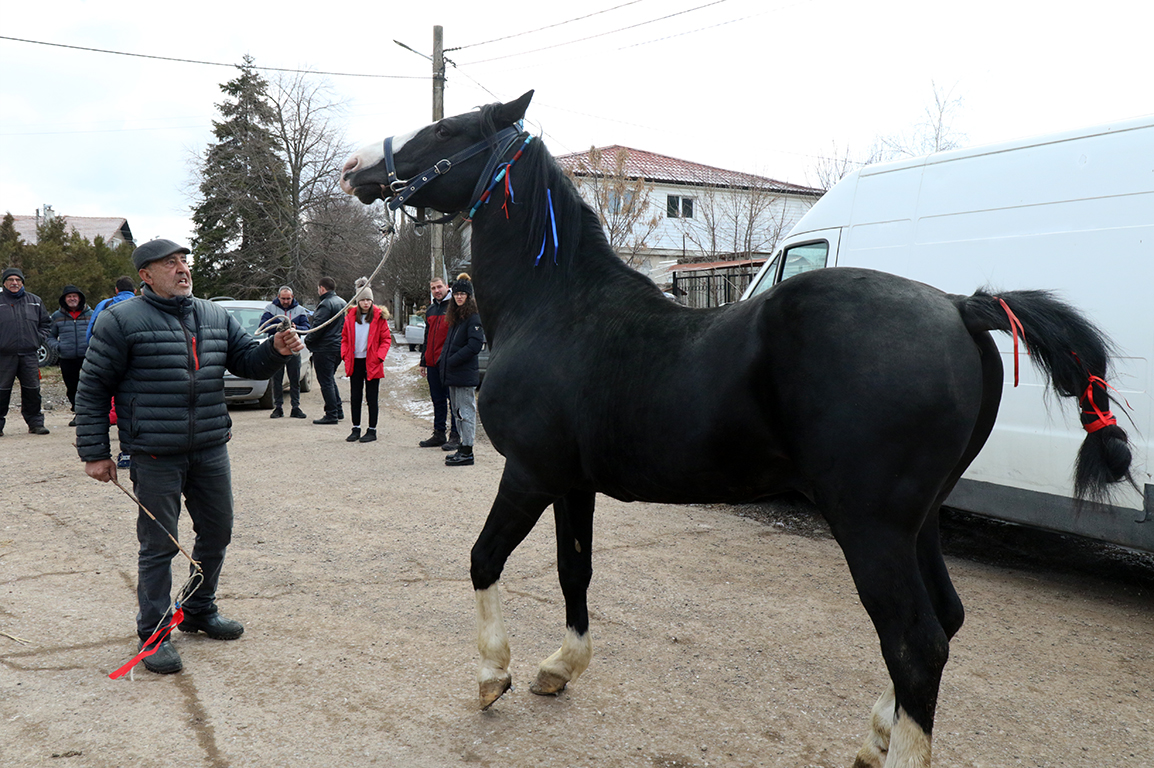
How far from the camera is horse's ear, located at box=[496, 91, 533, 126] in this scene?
3.16 m

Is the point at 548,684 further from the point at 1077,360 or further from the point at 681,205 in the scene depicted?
the point at 681,205

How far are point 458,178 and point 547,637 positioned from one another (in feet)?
7.43

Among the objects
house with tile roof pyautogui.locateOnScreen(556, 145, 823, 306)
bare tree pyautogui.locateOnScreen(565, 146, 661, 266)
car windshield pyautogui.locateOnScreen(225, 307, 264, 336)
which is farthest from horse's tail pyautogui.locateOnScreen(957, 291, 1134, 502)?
bare tree pyautogui.locateOnScreen(565, 146, 661, 266)

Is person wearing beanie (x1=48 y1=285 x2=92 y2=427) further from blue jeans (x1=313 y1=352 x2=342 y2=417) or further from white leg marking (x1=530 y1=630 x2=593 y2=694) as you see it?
white leg marking (x1=530 y1=630 x2=593 y2=694)

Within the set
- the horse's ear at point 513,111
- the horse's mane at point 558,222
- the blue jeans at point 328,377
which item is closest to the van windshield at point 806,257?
the horse's mane at point 558,222

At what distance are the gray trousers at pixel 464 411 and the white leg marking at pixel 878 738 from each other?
6.22 metres

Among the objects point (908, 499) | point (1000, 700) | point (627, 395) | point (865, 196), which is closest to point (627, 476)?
point (627, 395)

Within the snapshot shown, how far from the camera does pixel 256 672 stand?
11.0ft

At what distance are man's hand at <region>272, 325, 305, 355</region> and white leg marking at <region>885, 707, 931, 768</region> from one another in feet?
9.66

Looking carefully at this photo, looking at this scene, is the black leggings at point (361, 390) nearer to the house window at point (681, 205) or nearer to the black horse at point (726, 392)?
the black horse at point (726, 392)

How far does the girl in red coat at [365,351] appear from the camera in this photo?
983 centimetres

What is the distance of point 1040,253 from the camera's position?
4.40 metres

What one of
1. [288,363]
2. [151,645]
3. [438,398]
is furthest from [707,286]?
[151,645]

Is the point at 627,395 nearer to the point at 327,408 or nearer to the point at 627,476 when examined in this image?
the point at 627,476
